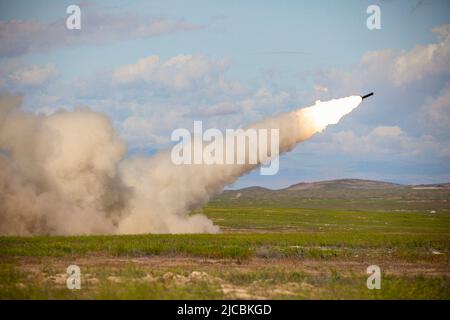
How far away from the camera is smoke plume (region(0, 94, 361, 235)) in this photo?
165 feet

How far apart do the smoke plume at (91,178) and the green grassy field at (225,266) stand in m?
6.41

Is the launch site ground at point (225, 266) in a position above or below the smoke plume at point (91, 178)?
below

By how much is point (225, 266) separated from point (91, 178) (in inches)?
800

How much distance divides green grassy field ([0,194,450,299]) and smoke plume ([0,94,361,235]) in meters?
6.41

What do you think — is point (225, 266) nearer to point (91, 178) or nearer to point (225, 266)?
point (225, 266)

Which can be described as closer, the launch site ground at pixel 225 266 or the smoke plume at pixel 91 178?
the launch site ground at pixel 225 266

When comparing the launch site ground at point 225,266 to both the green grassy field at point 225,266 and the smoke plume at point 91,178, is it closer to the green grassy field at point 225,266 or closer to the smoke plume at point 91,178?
the green grassy field at point 225,266

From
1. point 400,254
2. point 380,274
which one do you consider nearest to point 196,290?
point 380,274

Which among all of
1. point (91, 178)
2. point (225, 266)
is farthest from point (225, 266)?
point (91, 178)

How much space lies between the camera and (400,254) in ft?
138

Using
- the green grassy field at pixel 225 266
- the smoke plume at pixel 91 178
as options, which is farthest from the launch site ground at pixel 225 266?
the smoke plume at pixel 91 178

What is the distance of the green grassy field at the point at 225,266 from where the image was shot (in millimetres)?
27203
